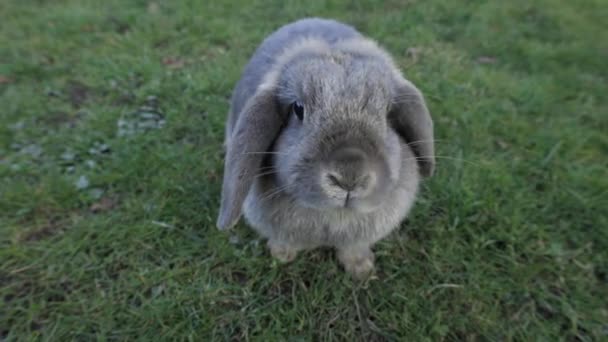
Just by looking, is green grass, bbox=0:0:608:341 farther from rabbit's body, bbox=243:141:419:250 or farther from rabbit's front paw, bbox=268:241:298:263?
rabbit's body, bbox=243:141:419:250

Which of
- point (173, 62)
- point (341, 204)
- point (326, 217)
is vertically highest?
point (341, 204)

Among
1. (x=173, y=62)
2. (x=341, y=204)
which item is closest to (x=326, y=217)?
(x=341, y=204)

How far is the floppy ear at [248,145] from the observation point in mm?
1877

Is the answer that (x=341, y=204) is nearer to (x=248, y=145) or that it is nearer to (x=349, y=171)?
(x=349, y=171)

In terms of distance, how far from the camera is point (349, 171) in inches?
61.0

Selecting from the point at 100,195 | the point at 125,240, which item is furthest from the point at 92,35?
the point at 125,240

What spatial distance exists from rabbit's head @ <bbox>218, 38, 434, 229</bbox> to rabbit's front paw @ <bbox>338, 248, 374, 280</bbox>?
701 millimetres

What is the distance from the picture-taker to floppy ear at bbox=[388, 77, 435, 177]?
2061 mm

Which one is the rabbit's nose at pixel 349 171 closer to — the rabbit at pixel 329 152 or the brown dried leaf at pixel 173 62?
the rabbit at pixel 329 152

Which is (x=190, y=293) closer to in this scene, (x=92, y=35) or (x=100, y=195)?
(x=100, y=195)

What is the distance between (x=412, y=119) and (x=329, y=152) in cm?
69

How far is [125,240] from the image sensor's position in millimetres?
2707

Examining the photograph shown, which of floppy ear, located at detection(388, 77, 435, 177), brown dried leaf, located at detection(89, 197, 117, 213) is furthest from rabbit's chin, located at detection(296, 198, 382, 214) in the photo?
brown dried leaf, located at detection(89, 197, 117, 213)

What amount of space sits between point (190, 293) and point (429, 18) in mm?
4215
